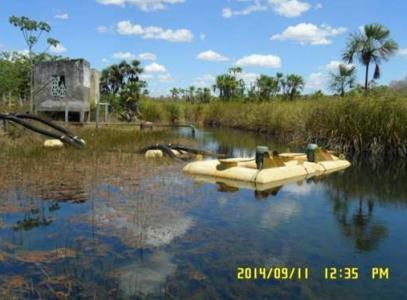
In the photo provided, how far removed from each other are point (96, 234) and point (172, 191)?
3289 mm

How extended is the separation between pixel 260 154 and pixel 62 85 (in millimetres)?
16702

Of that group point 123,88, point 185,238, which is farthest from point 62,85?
point 185,238

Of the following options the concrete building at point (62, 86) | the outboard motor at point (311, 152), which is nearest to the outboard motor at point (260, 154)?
the outboard motor at point (311, 152)

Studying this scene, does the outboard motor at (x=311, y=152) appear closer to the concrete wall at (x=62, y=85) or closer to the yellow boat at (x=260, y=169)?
the yellow boat at (x=260, y=169)

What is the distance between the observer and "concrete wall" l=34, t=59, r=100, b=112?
83.5 feet

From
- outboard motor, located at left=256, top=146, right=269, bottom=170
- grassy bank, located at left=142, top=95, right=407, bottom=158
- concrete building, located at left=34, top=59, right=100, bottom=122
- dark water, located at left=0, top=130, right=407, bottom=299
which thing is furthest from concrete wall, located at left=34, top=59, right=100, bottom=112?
outboard motor, located at left=256, top=146, right=269, bottom=170

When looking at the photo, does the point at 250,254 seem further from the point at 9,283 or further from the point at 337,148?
the point at 337,148

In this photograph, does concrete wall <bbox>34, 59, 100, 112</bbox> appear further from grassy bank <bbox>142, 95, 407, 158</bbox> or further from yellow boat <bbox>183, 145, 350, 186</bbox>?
yellow boat <bbox>183, 145, 350, 186</bbox>

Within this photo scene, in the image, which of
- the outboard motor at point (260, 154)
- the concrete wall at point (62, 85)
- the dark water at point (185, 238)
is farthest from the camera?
the concrete wall at point (62, 85)

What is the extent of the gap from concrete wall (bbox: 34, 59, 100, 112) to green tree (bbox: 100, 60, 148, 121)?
6.74 meters

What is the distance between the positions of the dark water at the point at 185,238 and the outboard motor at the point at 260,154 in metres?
0.95

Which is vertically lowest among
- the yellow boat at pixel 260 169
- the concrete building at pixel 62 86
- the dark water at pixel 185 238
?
the dark water at pixel 185 238

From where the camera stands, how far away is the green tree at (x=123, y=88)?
108 feet

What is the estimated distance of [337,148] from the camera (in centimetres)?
1928
